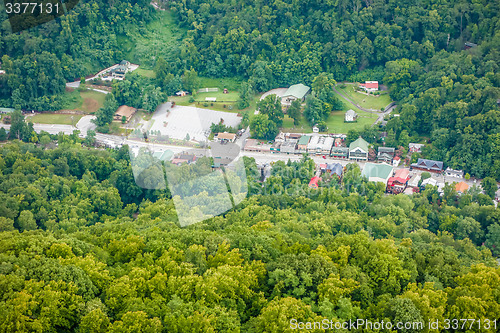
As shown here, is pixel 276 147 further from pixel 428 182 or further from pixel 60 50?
pixel 60 50

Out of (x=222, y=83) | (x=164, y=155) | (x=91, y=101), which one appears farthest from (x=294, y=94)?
(x=91, y=101)

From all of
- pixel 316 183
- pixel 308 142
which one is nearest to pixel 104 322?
pixel 316 183

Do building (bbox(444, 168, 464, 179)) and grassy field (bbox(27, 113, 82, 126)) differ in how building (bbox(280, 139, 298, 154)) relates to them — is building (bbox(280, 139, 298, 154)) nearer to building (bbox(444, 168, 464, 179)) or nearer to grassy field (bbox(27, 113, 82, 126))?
building (bbox(444, 168, 464, 179))

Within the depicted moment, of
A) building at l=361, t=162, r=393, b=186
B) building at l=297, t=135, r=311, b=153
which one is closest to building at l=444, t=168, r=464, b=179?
building at l=361, t=162, r=393, b=186

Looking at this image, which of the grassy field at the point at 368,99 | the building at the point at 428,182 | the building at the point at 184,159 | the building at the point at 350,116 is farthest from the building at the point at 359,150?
the building at the point at 184,159

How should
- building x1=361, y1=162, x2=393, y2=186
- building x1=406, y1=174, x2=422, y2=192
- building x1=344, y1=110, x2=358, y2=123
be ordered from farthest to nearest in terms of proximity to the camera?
building x1=344, y1=110, x2=358, y2=123
building x1=361, y1=162, x2=393, y2=186
building x1=406, y1=174, x2=422, y2=192

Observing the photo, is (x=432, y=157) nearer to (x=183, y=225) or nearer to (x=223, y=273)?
(x=183, y=225)
